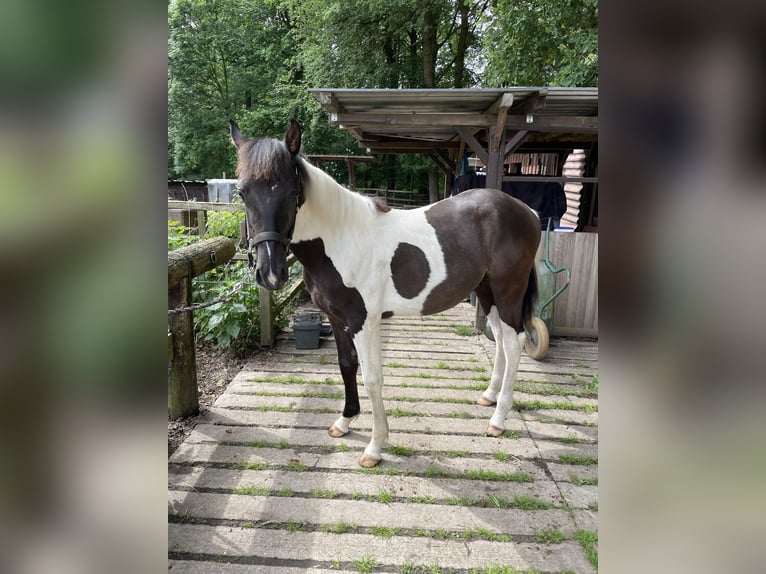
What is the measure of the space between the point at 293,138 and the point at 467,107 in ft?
9.23

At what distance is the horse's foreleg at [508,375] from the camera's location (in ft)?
8.73

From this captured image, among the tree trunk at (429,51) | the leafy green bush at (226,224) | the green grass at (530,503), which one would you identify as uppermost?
the tree trunk at (429,51)

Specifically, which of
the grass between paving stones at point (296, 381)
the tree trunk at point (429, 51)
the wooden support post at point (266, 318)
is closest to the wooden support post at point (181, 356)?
the grass between paving stones at point (296, 381)

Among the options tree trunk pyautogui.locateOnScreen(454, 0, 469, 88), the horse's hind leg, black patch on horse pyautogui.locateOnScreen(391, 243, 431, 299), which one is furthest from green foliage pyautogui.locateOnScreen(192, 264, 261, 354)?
tree trunk pyautogui.locateOnScreen(454, 0, 469, 88)

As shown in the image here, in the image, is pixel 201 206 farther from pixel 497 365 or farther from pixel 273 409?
pixel 497 365

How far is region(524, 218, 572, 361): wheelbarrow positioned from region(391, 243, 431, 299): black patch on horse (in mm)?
1836

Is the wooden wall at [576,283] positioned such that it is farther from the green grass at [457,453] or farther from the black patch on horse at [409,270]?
the green grass at [457,453]

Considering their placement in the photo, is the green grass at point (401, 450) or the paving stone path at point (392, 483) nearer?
the paving stone path at point (392, 483)

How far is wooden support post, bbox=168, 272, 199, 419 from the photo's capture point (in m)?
2.51

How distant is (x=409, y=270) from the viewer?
7.98 ft

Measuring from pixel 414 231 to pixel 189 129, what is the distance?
2163cm
